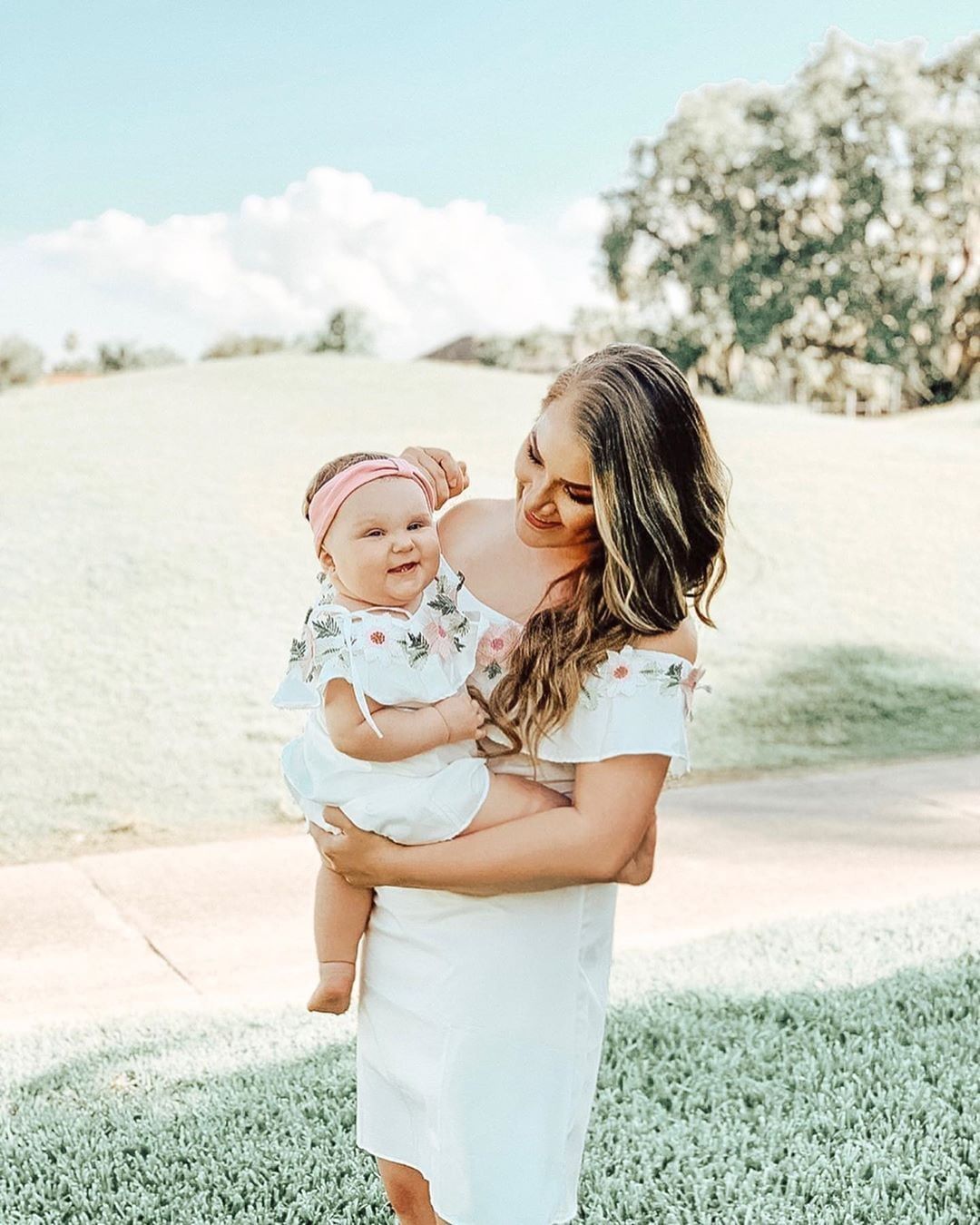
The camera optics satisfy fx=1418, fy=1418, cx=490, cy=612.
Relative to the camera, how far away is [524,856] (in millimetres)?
1688

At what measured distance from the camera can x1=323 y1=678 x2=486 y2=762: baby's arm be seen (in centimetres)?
174

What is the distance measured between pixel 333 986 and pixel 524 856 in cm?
42

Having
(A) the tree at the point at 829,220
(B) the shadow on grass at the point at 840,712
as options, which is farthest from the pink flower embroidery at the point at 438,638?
(A) the tree at the point at 829,220

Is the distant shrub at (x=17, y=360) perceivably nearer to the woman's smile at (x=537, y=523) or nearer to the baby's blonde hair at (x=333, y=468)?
the baby's blonde hair at (x=333, y=468)

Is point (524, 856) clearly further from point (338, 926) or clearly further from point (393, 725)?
point (338, 926)

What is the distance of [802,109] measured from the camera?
105ft

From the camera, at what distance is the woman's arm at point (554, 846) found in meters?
1.69

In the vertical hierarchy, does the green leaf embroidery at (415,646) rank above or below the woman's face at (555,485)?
below

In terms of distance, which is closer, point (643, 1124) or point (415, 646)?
point (415, 646)

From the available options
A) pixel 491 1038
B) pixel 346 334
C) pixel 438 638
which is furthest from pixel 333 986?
pixel 346 334

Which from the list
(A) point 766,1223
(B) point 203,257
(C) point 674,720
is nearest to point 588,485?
(C) point 674,720

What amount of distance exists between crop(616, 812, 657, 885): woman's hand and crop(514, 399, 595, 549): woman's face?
1.25 feet

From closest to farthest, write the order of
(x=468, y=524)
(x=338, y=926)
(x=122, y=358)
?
1. (x=338, y=926)
2. (x=468, y=524)
3. (x=122, y=358)

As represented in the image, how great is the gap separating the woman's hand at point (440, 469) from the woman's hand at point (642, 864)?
551 mm
